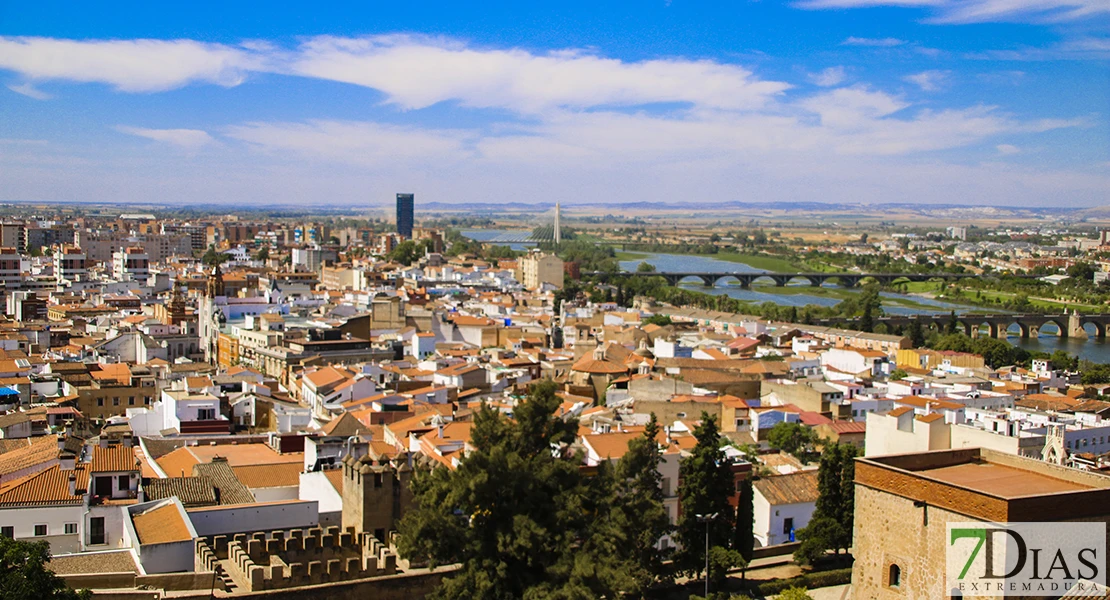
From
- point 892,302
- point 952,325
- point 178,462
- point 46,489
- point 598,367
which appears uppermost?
point 46,489

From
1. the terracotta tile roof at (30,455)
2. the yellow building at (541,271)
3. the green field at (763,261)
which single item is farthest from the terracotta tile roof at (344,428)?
the green field at (763,261)

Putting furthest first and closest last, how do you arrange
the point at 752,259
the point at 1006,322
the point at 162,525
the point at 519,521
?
the point at 752,259, the point at 1006,322, the point at 162,525, the point at 519,521

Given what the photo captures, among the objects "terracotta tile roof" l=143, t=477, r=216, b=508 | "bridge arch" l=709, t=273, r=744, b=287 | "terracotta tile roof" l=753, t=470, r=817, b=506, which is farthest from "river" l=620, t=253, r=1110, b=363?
"terracotta tile roof" l=143, t=477, r=216, b=508

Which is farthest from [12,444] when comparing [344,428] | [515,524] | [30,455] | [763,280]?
[763,280]

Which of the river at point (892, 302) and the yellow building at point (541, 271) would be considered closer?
the river at point (892, 302)

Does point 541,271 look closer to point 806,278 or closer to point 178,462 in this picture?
point 806,278

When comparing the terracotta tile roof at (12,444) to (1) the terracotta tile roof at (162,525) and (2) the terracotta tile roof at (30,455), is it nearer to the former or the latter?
(2) the terracotta tile roof at (30,455)

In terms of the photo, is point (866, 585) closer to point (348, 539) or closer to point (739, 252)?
point (348, 539)

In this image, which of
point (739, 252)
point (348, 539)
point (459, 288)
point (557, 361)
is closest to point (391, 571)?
point (348, 539)
